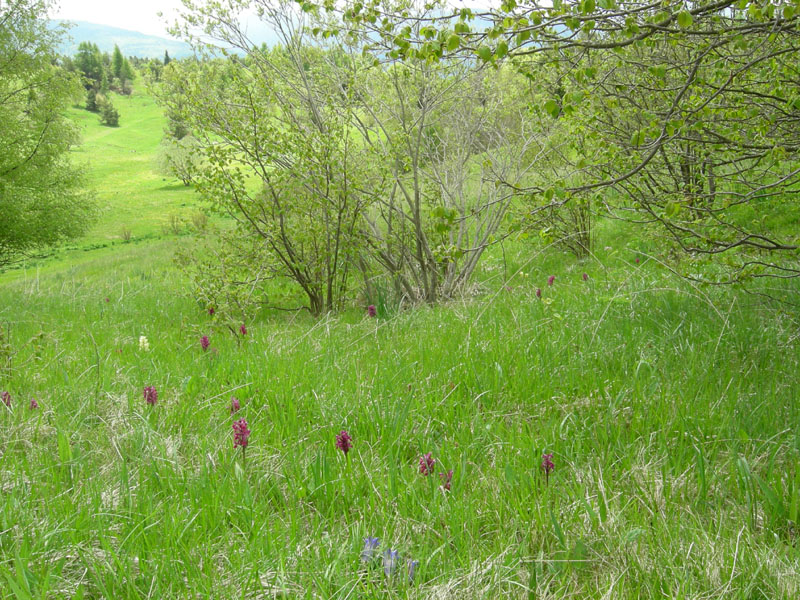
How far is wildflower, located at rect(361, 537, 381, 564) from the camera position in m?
1.76

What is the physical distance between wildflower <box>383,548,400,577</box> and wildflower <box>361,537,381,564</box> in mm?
41

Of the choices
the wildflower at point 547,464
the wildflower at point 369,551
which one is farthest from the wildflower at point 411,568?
the wildflower at point 547,464


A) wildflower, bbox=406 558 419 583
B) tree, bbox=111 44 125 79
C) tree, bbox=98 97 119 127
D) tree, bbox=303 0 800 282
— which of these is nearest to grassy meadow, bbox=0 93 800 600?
wildflower, bbox=406 558 419 583

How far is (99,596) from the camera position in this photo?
1.69 metres

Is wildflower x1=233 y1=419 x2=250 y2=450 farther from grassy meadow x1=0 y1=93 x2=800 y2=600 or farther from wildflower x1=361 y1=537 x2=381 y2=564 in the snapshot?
wildflower x1=361 y1=537 x2=381 y2=564

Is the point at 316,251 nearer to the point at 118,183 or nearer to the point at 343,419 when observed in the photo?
the point at 343,419

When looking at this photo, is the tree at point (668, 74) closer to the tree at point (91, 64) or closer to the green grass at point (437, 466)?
the green grass at point (437, 466)

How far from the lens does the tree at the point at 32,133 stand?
15.4 metres

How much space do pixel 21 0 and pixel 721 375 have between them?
1983 cm

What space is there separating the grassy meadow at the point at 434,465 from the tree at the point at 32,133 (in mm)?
14208

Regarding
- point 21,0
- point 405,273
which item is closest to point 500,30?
point 405,273

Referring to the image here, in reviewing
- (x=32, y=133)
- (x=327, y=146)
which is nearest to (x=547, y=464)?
(x=327, y=146)

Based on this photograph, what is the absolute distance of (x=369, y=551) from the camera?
1.77 m

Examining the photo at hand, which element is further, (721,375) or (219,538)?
(721,375)
